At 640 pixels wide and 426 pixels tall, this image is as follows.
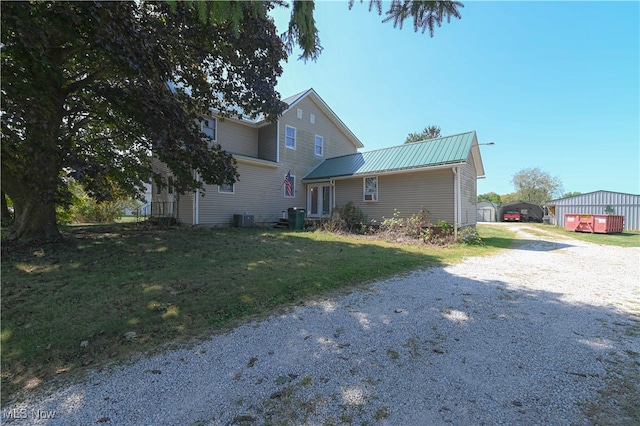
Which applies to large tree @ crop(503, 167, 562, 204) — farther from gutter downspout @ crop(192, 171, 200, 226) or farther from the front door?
gutter downspout @ crop(192, 171, 200, 226)

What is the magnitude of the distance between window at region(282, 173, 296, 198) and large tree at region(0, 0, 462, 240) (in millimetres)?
7186

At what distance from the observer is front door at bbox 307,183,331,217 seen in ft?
54.6

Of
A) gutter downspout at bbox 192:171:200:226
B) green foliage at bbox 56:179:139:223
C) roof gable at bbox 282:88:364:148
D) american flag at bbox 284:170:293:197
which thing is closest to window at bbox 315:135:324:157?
roof gable at bbox 282:88:364:148

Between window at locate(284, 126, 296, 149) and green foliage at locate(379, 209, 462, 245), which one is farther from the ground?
window at locate(284, 126, 296, 149)

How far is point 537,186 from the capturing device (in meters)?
45.4

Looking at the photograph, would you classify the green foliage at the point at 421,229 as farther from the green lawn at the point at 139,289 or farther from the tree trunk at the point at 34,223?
the tree trunk at the point at 34,223

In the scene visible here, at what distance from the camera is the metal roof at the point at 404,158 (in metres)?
11.3

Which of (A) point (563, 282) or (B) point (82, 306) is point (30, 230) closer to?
(B) point (82, 306)

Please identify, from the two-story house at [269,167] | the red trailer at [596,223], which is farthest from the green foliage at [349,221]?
the red trailer at [596,223]

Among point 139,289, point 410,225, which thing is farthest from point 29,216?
point 410,225

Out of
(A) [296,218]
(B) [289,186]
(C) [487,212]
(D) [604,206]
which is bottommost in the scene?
(A) [296,218]

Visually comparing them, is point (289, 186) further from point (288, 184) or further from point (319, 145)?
point (319, 145)

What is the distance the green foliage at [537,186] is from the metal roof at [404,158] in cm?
4334

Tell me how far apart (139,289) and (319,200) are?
13215 millimetres
